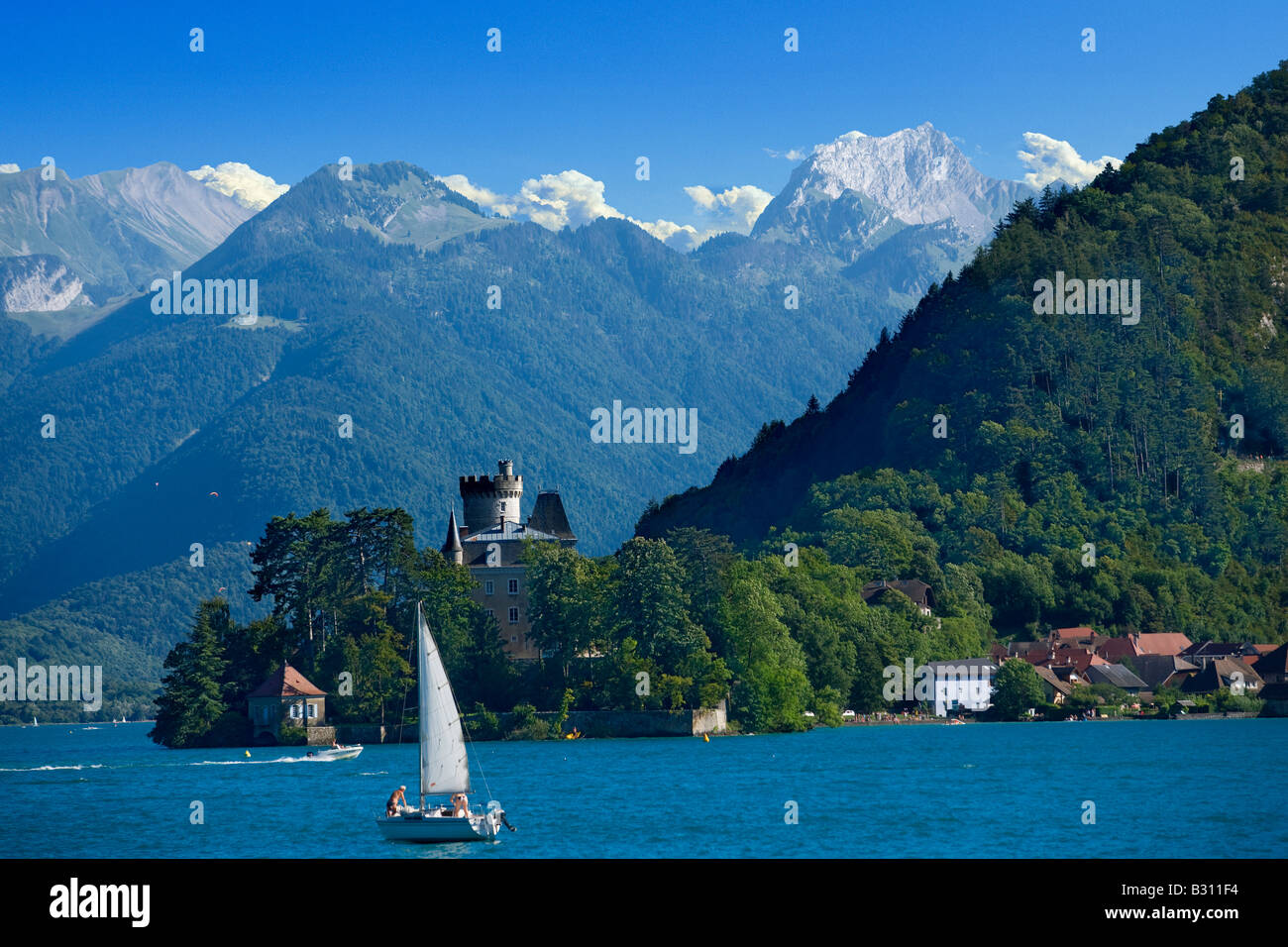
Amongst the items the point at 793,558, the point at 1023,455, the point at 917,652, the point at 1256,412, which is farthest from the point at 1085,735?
the point at 1256,412

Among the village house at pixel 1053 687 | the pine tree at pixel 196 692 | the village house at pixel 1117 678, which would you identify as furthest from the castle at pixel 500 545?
the village house at pixel 1117 678

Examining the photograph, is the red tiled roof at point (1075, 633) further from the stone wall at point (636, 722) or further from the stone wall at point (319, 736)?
the stone wall at point (319, 736)

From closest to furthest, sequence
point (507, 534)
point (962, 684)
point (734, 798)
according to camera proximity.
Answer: point (734, 798)
point (962, 684)
point (507, 534)

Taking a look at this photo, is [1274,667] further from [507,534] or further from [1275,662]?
[507,534]

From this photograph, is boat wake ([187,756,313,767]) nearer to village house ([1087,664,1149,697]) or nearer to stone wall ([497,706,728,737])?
stone wall ([497,706,728,737])

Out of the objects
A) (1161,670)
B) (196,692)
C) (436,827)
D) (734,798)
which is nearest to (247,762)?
(196,692)

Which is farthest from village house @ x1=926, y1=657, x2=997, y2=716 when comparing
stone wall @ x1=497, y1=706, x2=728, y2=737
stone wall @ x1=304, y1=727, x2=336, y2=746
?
stone wall @ x1=304, y1=727, x2=336, y2=746
